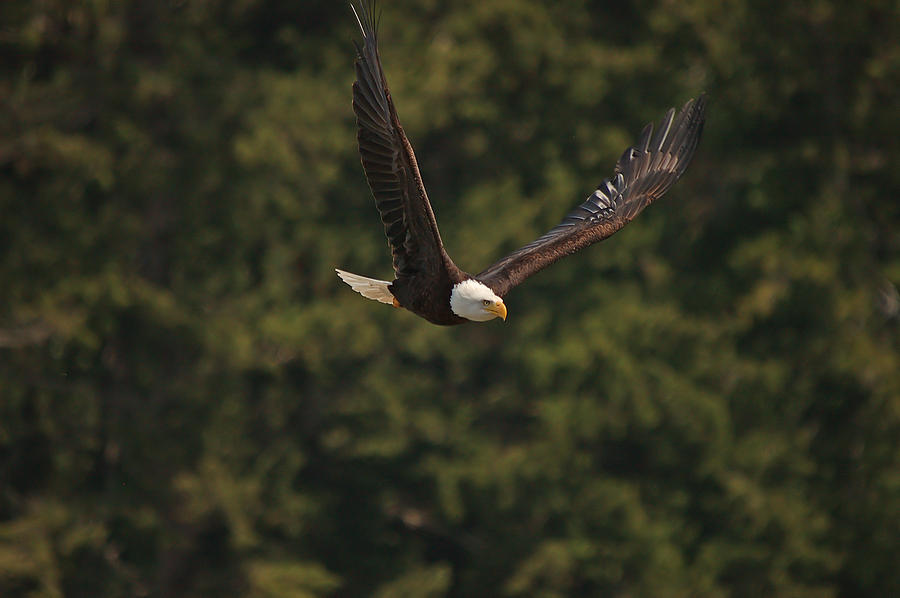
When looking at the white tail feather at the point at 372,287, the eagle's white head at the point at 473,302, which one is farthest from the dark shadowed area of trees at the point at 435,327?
the eagle's white head at the point at 473,302

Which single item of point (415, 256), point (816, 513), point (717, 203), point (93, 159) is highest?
point (717, 203)

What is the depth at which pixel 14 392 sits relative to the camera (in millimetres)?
17266

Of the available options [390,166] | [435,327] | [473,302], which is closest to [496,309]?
[473,302]

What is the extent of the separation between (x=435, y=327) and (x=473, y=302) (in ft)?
33.7

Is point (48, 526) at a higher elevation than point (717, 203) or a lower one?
lower

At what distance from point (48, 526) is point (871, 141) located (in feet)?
37.6

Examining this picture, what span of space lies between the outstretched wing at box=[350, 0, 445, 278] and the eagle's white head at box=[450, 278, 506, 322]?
19cm

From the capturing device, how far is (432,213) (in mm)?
7559

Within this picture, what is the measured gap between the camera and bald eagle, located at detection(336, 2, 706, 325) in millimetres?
7258

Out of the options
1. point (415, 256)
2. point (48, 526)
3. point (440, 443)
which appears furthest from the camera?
point (440, 443)

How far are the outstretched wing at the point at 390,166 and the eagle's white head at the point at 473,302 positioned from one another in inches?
7.4

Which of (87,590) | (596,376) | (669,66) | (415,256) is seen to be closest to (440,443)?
(596,376)

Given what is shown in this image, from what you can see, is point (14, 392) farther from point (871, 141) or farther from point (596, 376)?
point (871, 141)

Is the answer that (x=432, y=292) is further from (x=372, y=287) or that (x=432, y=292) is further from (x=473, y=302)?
(x=372, y=287)
